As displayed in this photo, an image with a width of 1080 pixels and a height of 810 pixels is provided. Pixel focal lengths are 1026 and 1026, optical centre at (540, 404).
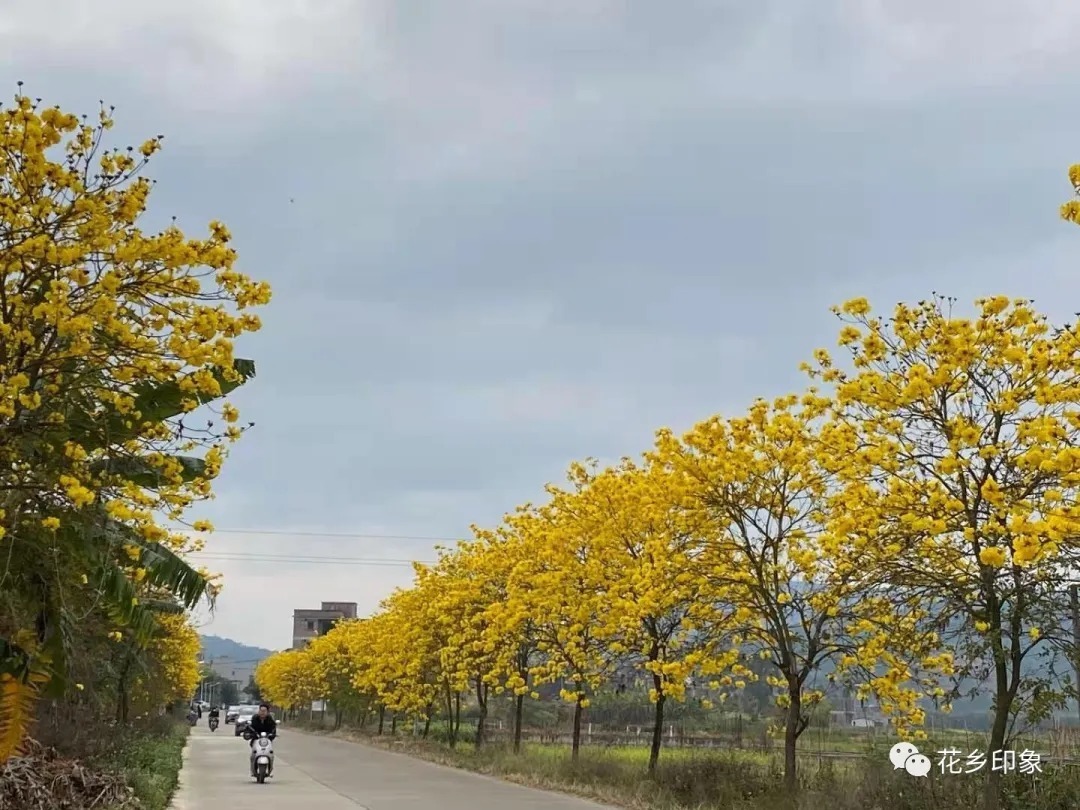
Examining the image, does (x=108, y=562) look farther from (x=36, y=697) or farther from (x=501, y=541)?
(x=501, y=541)

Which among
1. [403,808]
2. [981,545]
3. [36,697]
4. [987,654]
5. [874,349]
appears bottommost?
[403,808]

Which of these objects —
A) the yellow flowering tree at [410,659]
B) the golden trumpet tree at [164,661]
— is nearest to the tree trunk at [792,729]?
the golden trumpet tree at [164,661]

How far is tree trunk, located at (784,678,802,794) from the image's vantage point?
1303 cm

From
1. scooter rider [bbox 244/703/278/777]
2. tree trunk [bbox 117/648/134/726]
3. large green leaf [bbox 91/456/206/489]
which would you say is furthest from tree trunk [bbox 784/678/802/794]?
tree trunk [bbox 117/648/134/726]

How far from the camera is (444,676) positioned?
2756 centimetres

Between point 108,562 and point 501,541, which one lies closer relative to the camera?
point 108,562

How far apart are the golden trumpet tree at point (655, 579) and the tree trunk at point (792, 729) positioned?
784 mm

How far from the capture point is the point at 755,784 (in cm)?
1401

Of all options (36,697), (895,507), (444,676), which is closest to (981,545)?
(895,507)

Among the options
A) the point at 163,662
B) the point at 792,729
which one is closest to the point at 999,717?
the point at 792,729

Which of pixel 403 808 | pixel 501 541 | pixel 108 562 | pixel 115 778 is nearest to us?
pixel 108 562

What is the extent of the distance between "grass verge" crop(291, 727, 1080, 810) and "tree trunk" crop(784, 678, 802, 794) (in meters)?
0.21

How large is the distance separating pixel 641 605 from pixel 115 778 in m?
6.77

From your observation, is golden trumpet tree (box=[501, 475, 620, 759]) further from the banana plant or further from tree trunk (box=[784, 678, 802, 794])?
the banana plant
